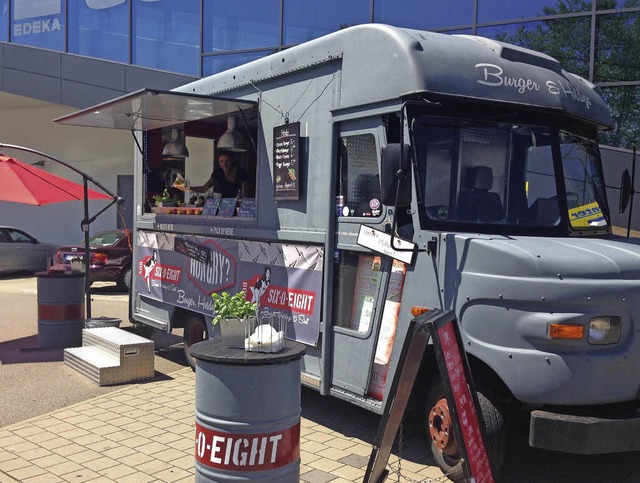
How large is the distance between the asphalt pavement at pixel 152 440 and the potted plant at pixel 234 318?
1.02 meters

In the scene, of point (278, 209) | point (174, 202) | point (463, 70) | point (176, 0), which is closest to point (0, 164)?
point (174, 202)

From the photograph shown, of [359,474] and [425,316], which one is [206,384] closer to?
[425,316]

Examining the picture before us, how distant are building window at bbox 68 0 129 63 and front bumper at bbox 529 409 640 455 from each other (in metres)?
17.1

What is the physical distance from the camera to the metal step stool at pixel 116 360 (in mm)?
7117

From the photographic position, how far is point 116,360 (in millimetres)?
7234

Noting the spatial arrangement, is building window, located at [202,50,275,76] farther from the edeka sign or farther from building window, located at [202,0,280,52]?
the edeka sign

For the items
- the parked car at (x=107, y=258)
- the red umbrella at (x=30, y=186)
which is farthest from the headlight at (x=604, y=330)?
the parked car at (x=107, y=258)

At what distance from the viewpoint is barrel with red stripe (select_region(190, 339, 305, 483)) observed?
11.0 feet

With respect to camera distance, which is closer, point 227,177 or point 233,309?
point 233,309

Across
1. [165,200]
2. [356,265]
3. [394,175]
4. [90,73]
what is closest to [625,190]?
[356,265]

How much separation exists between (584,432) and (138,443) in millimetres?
3367

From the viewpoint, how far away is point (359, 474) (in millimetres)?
4754

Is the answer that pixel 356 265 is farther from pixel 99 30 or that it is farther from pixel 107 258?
pixel 99 30

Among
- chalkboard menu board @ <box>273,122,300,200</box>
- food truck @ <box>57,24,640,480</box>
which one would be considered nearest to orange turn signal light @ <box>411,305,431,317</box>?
food truck @ <box>57,24,640,480</box>
